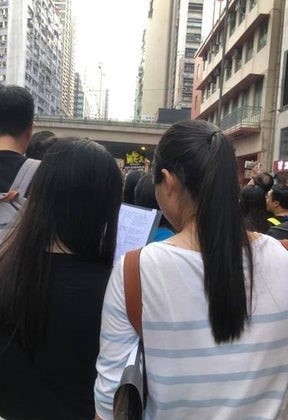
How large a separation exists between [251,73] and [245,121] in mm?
2645

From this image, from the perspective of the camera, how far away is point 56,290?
1582 mm

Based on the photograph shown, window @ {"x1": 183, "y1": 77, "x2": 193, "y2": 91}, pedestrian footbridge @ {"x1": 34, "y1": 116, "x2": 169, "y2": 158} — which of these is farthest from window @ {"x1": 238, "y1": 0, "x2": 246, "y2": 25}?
window @ {"x1": 183, "y1": 77, "x2": 193, "y2": 91}

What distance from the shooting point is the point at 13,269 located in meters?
1.59

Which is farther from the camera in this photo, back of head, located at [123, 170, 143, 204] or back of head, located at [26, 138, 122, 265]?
back of head, located at [123, 170, 143, 204]

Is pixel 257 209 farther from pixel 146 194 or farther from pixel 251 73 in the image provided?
pixel 251 73

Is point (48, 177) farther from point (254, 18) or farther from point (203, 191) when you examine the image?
point (254, 18)

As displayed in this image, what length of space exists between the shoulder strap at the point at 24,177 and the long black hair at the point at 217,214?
101cm

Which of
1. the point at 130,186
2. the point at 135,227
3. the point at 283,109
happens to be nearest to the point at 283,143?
the point at 283,109

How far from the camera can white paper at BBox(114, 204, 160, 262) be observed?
2.14 m

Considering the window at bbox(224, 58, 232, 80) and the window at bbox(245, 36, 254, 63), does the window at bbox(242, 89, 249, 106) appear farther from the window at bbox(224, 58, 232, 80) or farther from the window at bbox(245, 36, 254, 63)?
the window at bbox(224, 58, 232, 80)

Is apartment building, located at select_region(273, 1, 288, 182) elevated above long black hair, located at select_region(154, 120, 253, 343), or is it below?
above

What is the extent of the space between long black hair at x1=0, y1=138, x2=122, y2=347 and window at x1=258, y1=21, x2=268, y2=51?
92.8ft

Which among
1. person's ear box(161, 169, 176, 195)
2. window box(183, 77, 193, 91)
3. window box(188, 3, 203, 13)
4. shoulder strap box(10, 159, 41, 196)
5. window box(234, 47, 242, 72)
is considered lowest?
shoulder strap box(10, 159, 41, 196)

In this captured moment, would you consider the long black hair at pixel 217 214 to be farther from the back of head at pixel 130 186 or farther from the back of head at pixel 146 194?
the back of head at pixel 130 186
